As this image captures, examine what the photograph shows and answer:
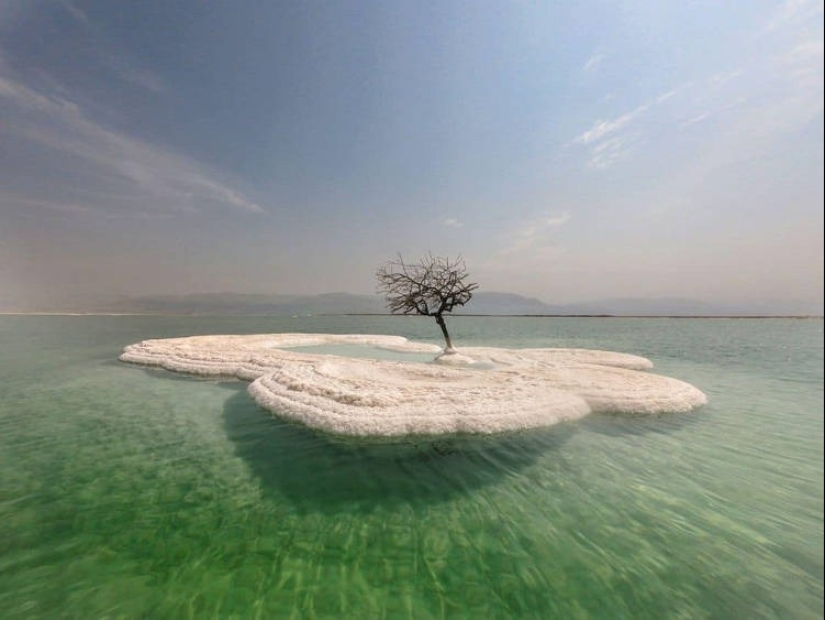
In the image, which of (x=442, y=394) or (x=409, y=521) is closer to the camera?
(x=409, y=521)

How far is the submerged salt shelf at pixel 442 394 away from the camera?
12.1 metres

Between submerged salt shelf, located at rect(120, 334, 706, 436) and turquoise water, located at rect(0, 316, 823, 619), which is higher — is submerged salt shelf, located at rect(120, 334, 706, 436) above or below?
above

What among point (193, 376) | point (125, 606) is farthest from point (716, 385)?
point (193, 376)

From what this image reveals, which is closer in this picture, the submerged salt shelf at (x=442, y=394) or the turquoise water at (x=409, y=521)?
the turquoise water at (x=409, y=521)

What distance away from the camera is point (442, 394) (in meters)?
14.0

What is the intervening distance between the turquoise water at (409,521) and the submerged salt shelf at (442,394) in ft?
2.52

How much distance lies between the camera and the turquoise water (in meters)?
5.31

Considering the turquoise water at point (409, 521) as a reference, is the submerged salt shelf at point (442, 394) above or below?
above

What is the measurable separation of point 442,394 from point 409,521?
274 inches

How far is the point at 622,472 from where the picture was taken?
949cm

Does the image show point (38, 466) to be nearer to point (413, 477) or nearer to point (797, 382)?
point (413, 477)

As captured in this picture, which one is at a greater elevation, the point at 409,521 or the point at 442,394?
the point at 442,394

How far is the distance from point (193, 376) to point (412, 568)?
2236 centimetres

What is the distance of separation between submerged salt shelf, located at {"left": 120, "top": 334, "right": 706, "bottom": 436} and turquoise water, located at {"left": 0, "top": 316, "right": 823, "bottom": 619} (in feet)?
2.52
